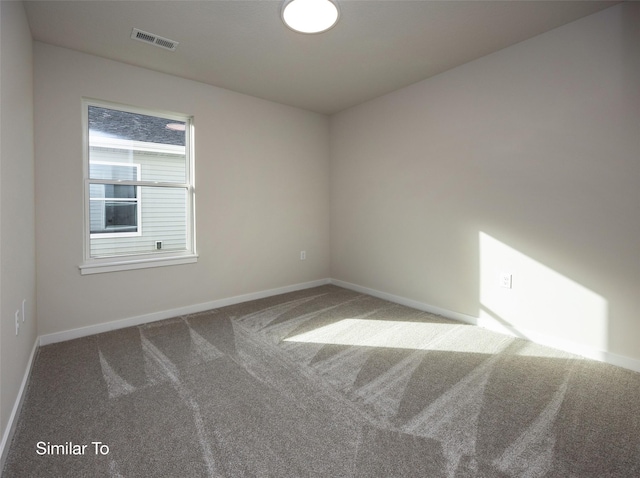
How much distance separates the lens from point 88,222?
Result: 298 cm

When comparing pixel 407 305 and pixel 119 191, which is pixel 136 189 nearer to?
pixel 119 191

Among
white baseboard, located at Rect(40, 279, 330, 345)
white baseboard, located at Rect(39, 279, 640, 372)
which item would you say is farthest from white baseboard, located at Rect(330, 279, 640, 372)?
white baseboard, located at Rect(40, 279, 330, 345)

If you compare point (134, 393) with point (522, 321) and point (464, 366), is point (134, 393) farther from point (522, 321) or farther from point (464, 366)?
point (522, 321)

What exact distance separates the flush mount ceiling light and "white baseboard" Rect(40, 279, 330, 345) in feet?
9.48

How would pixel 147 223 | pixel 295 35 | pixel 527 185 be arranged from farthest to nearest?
pixel 147 223
pixel 527 185
pixel 295 35

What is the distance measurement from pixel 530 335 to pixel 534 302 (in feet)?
1.00

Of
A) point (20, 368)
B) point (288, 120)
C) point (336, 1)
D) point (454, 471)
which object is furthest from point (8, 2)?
point (454, 471)

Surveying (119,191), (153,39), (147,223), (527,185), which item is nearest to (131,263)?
(147,223)

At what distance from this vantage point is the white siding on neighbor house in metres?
3.10

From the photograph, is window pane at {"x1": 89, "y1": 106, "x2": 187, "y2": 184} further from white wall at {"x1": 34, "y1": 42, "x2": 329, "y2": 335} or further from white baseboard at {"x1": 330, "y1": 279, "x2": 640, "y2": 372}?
white baseboard at {"x1": 330, "y1": 279, "x2": 640, "y2": 372}

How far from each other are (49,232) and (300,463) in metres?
2.78

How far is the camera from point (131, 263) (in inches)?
125

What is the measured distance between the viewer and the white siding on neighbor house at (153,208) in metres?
3.10

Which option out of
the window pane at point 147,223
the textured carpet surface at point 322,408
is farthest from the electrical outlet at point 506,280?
the window pane at point 147,223
